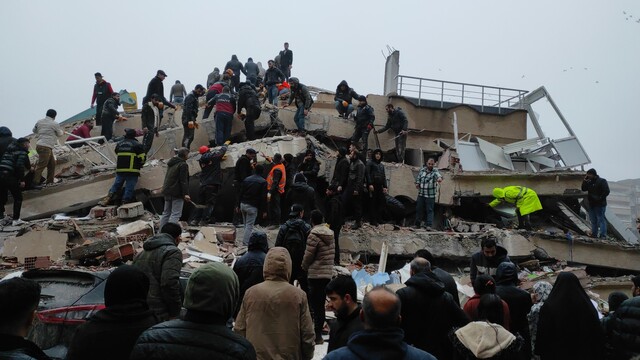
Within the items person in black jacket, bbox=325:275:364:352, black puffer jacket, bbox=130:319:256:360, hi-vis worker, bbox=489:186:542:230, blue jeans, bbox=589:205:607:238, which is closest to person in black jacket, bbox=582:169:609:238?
blue jeans, bbox=589:205:607:238

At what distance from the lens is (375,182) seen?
11.9 m

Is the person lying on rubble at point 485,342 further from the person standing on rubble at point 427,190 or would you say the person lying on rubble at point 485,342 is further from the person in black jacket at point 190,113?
the person in black jacket at point 190,113

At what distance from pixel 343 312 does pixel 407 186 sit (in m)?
10.4

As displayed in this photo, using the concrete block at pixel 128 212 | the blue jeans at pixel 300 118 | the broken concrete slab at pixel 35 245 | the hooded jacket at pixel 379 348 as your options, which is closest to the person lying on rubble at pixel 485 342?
the hooded jacket at pixel 379 348

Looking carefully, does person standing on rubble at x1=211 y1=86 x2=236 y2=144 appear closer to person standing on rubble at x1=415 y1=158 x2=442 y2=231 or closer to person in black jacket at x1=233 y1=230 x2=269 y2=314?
person standing on rubble at x1=415 y1=158 x2=442 y2=231

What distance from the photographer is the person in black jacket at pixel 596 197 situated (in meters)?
12.7

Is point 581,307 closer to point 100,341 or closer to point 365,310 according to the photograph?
point 365,310

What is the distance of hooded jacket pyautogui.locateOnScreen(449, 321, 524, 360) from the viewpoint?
3.94 m

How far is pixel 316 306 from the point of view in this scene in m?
6.52

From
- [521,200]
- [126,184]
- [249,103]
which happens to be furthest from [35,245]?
[521,200]

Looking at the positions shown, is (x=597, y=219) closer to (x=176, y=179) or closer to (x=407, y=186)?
(x=407, y=186)

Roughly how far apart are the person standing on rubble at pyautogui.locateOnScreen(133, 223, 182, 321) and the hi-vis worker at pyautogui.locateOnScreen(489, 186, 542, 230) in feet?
32.7

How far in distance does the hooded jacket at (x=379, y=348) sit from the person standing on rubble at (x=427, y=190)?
996cm

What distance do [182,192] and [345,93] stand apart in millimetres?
8158
